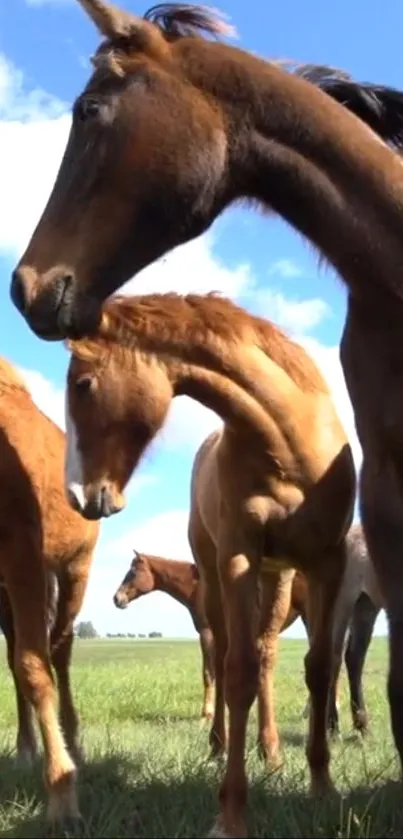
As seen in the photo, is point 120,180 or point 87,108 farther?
point 87,108

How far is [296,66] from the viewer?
13.1 feet

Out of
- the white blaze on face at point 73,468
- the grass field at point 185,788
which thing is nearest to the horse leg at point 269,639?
the grass field at point 185,788

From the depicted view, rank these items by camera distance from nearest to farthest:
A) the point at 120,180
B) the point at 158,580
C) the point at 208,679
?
the point at 120,180 → the point at 208,679 → the point at 158,580

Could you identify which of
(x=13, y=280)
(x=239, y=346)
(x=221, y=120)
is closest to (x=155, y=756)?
(x=239, y=346)

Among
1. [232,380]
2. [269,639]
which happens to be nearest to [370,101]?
[232,380]

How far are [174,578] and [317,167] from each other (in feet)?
63.5

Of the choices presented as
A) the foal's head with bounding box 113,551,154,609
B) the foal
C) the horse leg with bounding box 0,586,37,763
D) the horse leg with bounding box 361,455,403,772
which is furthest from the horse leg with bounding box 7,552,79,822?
the foal's head with bounding box 113,551,154,609

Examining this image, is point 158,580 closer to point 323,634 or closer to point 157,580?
point 157,580

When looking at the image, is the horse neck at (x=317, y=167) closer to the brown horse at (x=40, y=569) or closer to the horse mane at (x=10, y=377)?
the brown horse at (x=40, y=569)

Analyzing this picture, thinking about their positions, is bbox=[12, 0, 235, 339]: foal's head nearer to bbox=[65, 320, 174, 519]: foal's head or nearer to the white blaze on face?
bbox=[65, 320, 174, 519]: foal's head

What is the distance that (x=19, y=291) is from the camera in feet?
11.9

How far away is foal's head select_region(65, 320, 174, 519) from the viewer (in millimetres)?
5660

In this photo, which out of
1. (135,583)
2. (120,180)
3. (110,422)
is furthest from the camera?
(135,583)

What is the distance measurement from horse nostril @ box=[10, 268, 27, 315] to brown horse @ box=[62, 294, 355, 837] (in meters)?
1.96
